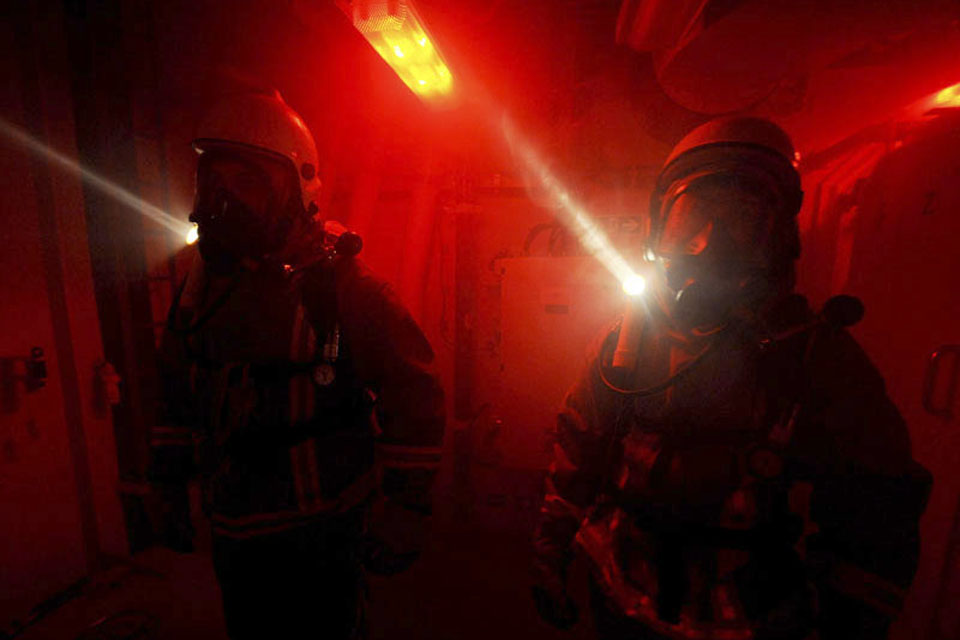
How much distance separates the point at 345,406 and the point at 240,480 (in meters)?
0.45

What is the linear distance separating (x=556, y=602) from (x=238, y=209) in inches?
79.8

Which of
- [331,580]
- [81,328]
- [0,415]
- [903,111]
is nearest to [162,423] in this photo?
[331,580]

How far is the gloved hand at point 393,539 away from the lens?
1.37m

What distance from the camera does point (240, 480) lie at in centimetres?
135

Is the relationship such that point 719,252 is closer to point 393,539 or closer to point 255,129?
point 393,539

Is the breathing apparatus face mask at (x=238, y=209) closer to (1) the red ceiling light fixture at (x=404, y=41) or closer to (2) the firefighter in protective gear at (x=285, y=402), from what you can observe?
(2) the firefighter in protective gear at (x=285, y=402)

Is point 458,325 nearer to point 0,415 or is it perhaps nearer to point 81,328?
point 81,328

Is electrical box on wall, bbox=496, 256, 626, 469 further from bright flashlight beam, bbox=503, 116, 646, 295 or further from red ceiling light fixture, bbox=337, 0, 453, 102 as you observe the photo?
red ceiling light fixture, bbox=337, 0, 453, 102

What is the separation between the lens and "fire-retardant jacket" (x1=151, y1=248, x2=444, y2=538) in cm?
136

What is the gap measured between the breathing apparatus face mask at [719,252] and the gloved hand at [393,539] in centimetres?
128

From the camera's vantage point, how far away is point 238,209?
1.47 meters

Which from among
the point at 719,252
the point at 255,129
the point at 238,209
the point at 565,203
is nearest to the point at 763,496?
the point at 719,252

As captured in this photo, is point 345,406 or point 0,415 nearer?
point 345,406

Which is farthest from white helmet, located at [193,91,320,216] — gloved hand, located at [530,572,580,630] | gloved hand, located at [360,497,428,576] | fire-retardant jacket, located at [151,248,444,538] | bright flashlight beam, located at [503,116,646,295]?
gloved hand, located at [530,572,580,630]
